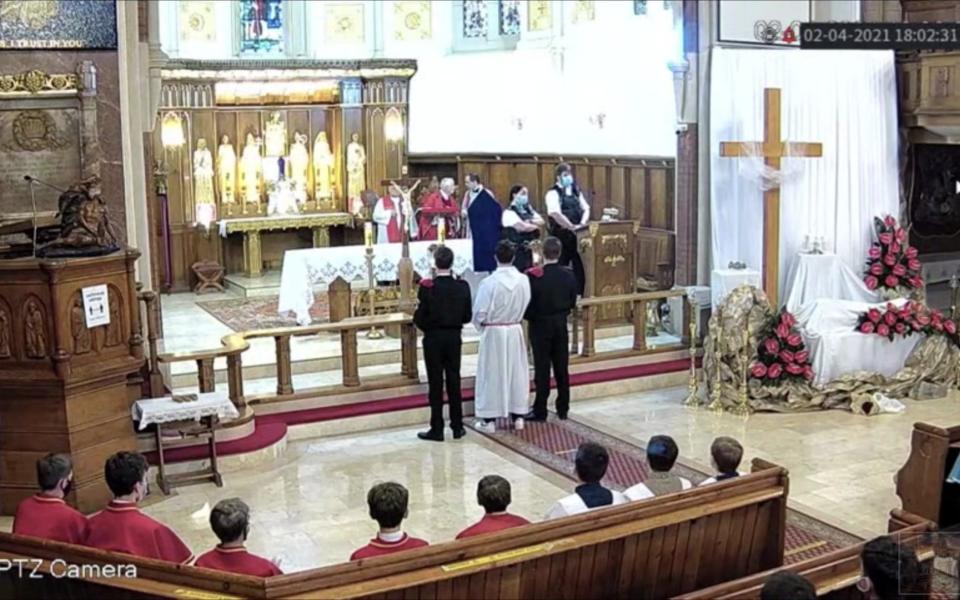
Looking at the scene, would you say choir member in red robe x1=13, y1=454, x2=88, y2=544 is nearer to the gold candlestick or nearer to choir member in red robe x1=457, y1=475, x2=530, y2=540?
choir member in red robe x1=457, y1=475, x2=530, y2=540

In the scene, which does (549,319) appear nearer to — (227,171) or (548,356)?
(548,356)

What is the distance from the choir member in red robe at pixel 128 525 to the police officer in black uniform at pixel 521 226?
6904 mm

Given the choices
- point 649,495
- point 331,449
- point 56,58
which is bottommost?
point 331,449

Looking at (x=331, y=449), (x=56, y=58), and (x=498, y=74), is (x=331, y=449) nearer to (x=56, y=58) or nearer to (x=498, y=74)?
(x=56, y=58)

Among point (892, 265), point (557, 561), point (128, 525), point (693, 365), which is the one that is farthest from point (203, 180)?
point (557, 561)

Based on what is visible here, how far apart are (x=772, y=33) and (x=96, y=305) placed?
711 cm

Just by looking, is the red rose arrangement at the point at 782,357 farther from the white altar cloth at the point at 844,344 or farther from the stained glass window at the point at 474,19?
the stained glass window at the point at 474,19

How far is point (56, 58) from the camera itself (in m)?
7.92

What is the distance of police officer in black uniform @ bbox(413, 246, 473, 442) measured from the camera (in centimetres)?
845

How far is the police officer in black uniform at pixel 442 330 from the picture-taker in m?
8.45

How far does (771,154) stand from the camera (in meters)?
10.6

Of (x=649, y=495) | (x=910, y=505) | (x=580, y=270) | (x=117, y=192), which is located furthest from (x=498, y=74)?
(x=649, y=495)

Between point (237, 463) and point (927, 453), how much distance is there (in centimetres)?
458

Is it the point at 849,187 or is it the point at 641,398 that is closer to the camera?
the point at 641,398
